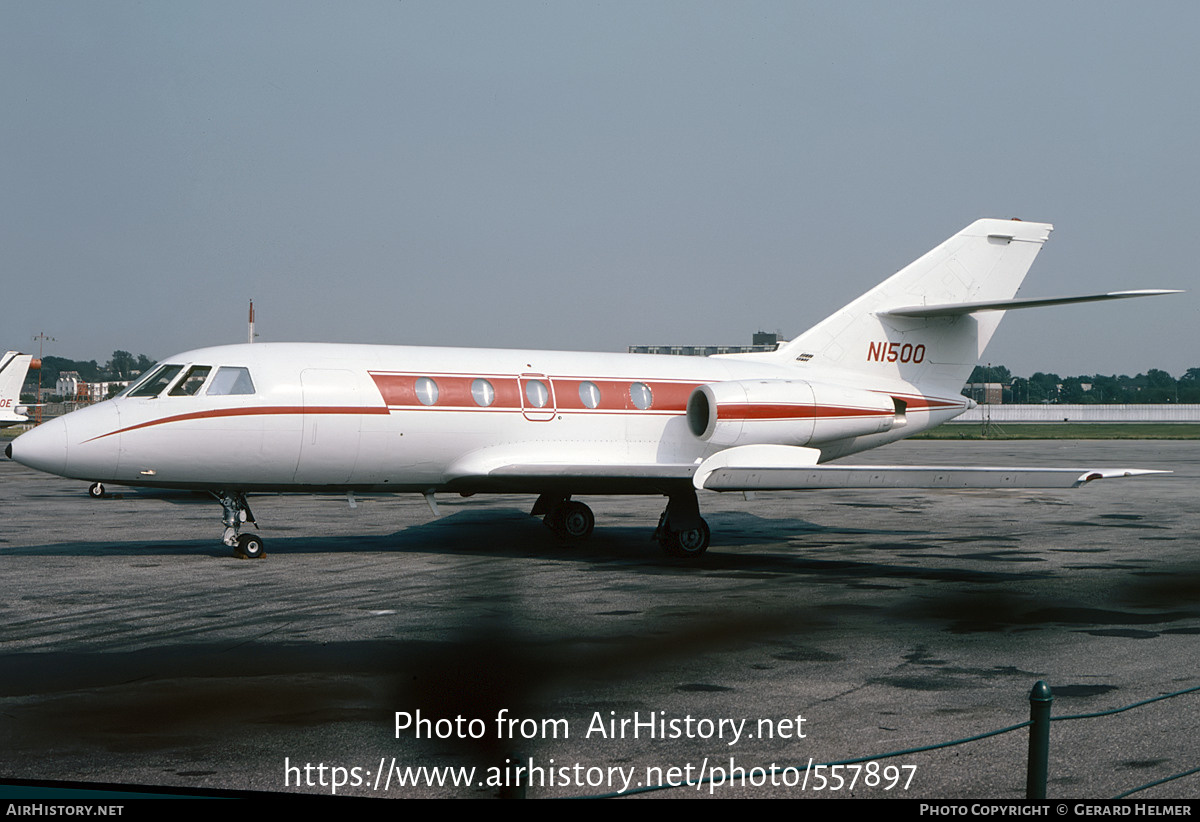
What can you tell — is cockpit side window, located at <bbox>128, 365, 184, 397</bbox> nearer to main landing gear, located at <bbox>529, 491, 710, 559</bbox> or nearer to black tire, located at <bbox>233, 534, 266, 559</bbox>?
black tire, located at <bbox>233, 534, 266, 559</bbox>

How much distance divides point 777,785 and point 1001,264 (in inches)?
633

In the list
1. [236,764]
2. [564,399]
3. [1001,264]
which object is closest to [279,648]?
[236,764]

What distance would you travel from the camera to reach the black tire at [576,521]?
734 inches

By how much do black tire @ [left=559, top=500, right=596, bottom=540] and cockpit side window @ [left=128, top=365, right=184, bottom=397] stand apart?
671 centimetres

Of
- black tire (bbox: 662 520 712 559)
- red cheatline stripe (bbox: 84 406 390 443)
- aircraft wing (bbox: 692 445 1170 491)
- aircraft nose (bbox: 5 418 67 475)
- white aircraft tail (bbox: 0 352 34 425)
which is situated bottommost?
black tire (bbox: 662 520 712 559)

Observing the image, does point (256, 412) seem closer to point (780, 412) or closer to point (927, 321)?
point (780, 412)

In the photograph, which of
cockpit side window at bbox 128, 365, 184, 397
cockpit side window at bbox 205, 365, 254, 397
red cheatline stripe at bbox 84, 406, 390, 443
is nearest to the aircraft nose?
red cheatline stripe at bbox 84, 406, 390, 443

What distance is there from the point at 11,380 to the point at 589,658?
40998mm

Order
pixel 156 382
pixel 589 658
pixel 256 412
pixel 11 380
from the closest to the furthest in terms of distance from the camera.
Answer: pixel 589 658, pixel 256 412, pixel 156 382, pixel 11 380

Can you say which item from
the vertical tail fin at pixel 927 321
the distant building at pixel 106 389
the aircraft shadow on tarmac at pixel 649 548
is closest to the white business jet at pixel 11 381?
the distant building at pixel 106 389

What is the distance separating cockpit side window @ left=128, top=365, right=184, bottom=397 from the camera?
15.1 m

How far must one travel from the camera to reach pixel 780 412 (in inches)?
696

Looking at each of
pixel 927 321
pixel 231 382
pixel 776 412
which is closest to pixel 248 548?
pixel 231 382

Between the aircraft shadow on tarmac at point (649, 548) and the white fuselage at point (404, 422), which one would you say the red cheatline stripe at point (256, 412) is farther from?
the aircraft shadow on tarmac at point (649, 548)
